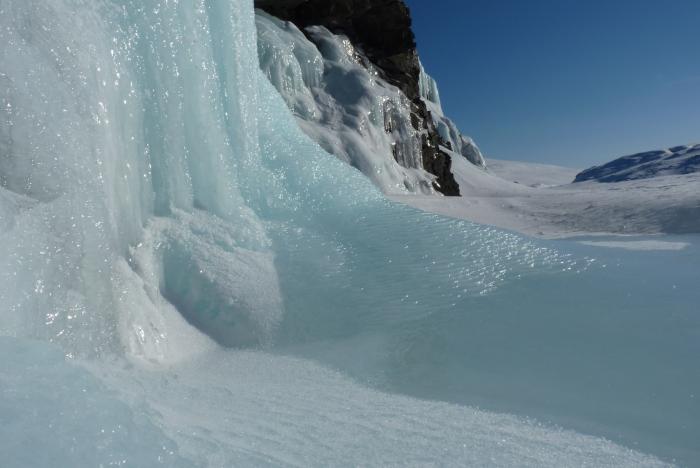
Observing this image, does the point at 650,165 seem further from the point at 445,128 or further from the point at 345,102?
the point at 345,102

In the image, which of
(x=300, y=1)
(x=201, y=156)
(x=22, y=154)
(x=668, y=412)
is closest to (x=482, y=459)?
(x=668, y=412)

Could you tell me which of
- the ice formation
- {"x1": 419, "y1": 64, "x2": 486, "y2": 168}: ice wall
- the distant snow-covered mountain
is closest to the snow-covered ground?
the ice formation

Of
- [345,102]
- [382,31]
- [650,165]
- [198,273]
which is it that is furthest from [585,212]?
[650,165]

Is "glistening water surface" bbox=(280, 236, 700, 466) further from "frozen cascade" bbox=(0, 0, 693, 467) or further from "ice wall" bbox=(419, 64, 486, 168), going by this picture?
"ice wall" bbox=(419, 64, 486, 168)

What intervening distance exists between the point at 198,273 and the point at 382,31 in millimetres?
13051

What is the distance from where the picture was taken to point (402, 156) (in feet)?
41.7

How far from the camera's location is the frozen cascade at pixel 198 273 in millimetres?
1228

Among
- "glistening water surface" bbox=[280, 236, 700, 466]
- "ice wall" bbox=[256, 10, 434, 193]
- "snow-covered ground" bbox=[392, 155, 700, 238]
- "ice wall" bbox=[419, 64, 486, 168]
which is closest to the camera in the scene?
"glistening water surface" bbox=[280, 236, 700, 466]

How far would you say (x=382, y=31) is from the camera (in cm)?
1418

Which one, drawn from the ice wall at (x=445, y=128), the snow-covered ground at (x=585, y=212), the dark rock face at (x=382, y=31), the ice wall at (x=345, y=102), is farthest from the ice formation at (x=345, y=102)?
the ice wall at (x=445, y=128)

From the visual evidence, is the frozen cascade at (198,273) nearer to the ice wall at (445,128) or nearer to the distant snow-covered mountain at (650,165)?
the ice wall at (445,128)

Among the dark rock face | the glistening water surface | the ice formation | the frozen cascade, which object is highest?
the dark rock face

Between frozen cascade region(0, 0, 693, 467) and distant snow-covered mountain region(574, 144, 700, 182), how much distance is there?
3087cm

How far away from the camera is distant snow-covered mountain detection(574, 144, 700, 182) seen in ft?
100
